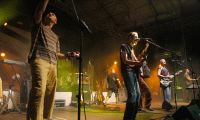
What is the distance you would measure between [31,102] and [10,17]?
1012 centimetres

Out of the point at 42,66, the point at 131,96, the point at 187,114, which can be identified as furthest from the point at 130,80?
the point at 42,66

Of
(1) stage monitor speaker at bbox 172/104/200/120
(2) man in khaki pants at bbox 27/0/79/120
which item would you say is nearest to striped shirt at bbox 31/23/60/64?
(2) man in khaki pants at bbox 27/0/79/120

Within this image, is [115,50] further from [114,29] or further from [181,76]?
[181,76]

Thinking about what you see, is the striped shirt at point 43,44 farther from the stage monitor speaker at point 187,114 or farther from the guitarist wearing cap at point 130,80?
the stage monitor speaker at point 187,114

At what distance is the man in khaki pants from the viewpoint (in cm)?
396

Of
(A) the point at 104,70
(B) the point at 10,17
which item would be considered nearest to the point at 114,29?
(A) the point at 104,70

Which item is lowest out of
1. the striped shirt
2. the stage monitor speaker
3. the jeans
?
the stage monitor speaker

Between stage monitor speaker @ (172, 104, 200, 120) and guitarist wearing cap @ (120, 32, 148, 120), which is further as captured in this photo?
guitarist wearing cap @ (120, 32, 148, 120)

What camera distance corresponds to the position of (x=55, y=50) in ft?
14.8

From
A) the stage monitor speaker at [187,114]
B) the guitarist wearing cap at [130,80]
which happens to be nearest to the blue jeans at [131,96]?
the guitarist wearing cap at [130,80]

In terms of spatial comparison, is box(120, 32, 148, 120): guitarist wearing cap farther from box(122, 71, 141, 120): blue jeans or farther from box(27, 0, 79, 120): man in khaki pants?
box(27, 0, 79, 120): man in khaki pants

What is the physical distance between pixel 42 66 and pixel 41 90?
39 centimetres

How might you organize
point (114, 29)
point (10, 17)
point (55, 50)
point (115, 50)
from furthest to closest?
point (115, 50), point (114, 29), point (10, 17), point (55, 50)

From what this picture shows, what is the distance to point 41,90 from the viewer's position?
3975 mm
